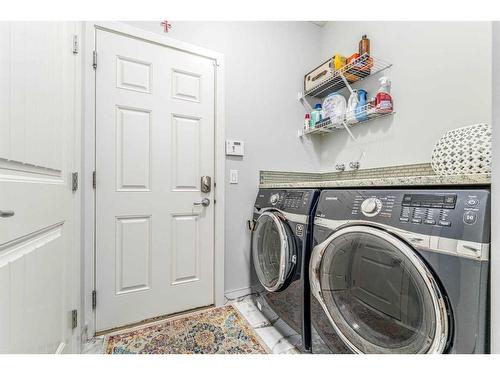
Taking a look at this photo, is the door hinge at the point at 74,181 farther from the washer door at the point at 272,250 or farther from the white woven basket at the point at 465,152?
the white woven basket at the point at 465,152

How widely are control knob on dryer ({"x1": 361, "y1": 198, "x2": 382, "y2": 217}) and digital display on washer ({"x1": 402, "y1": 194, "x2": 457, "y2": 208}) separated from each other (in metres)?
0.09

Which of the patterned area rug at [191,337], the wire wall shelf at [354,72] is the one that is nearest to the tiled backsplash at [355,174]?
the wire wall shelf at [354,72]

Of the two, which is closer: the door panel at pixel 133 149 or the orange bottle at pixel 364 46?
the door panel at pixel 133 149

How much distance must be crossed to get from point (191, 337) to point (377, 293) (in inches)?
43.5

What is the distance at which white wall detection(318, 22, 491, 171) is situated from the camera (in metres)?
1.26

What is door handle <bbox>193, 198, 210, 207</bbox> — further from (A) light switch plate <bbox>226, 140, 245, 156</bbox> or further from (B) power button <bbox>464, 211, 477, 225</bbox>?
(B) power button <bbox>464, 211, 477, 225</bbox>

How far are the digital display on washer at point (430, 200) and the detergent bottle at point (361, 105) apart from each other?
3.94 feet

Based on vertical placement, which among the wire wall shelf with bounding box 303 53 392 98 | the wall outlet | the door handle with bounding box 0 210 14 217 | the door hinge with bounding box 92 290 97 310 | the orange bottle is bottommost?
the door hinge with bounding box 92 290 97 310

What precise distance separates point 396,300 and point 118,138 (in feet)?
5.60

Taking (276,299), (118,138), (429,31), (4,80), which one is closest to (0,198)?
(4,80)

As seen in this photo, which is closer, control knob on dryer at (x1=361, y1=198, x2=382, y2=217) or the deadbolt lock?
control knob on dryer at (x1=361, y1=198, x2=382, y2=217)

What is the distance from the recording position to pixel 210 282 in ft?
5.65

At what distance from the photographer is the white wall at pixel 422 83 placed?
4.14ft

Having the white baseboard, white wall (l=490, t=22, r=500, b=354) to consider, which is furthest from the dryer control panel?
the white baseboard
